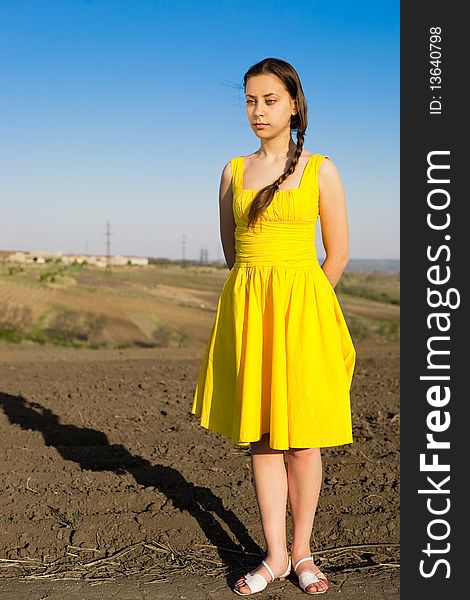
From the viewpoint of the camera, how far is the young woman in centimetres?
333

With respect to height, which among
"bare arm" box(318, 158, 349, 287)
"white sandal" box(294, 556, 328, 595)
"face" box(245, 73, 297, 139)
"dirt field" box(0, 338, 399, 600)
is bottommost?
"dirt field" box(0, 338, 399, 600)

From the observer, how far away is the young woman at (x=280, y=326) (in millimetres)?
3326

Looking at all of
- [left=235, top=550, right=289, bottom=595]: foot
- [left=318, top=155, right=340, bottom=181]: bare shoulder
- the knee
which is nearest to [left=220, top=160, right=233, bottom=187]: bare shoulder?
[left=318, top=155, right=340, bottom=181]: bare shoulder

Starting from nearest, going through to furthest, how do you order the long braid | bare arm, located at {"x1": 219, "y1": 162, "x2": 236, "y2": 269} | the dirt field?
the long braid < bare arm, located at {"x1": 219, "y1": 162, "x2": 236, "y2": 269} < the dirt field

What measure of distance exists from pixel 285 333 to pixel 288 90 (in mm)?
1029

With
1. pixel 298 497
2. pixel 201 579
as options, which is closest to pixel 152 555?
pixel 201 579

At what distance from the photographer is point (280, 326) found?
3.31m

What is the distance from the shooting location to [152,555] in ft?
13.3

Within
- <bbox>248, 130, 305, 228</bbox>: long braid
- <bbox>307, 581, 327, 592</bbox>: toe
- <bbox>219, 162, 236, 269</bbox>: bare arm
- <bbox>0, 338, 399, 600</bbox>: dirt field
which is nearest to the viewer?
<bbox>248, 130, 305, 228</bbox>: long braid

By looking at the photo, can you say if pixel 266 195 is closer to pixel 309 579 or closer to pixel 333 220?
pixel 333 220

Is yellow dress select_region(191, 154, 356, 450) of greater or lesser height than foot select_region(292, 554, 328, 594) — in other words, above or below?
above

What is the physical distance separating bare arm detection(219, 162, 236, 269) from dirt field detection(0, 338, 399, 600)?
1.52m

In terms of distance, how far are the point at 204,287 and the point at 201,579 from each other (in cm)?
2801

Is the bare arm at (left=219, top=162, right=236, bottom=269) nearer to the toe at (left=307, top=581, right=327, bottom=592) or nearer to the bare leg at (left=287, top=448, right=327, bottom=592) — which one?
the bare leg at (left=287, top=448, right=327, bottom=592)
